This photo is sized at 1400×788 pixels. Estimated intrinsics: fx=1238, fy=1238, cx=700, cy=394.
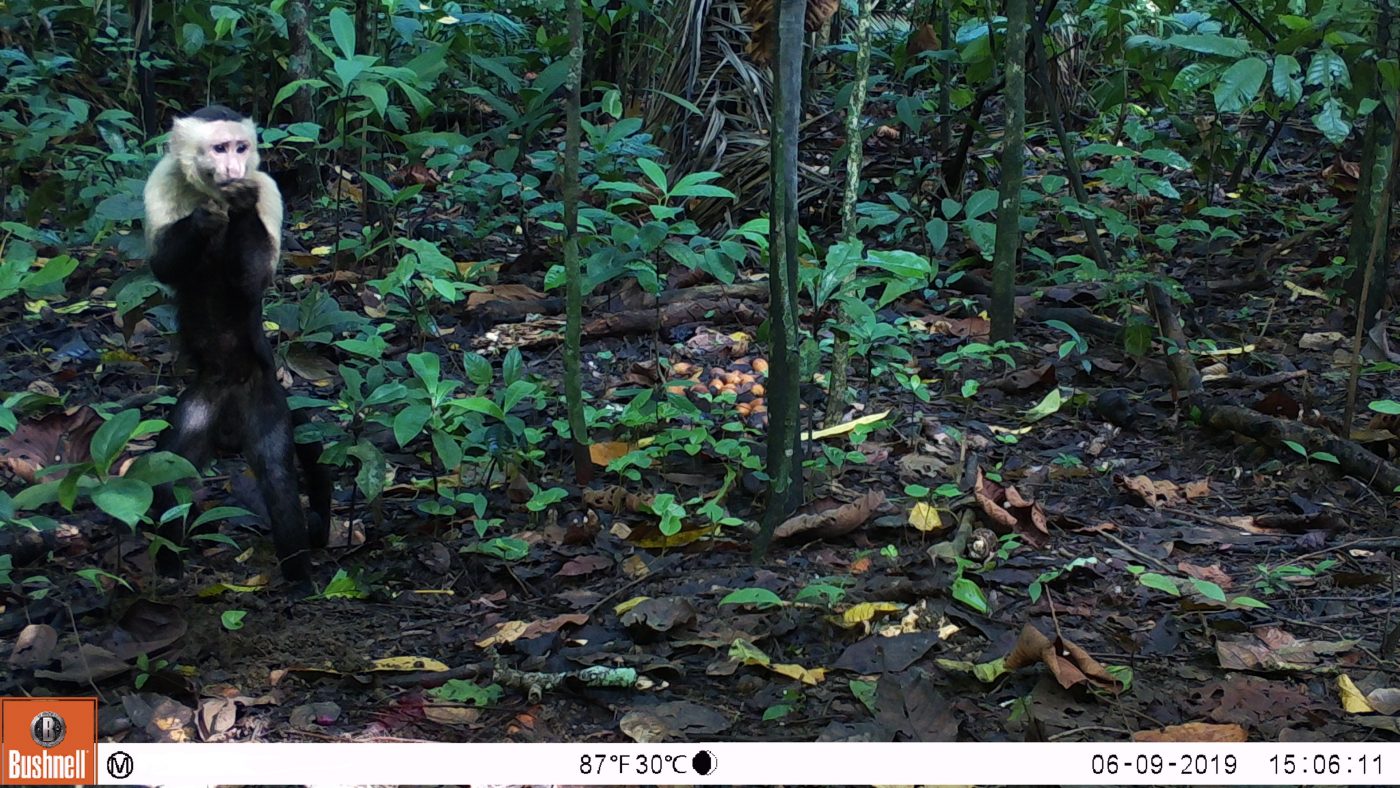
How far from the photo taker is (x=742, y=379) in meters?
4.44

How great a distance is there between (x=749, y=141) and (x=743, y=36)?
0.71 meters

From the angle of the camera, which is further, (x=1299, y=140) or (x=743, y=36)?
(x=1299, y=140)

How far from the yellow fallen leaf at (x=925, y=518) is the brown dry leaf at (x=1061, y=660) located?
72cm

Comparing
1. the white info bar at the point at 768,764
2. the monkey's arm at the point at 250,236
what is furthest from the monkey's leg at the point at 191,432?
Result: the white info bar at the point at 768,764

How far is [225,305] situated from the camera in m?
3.53

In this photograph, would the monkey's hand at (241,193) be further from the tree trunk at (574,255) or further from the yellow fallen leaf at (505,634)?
the yellow fallen leaf at (505,634)

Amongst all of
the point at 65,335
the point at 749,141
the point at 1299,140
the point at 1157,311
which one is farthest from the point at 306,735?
the point at 1299,140

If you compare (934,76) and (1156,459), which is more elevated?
(934,76)

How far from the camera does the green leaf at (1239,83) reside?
3.27m

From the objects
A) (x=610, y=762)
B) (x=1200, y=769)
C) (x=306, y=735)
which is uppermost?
(x=1200, y=769)

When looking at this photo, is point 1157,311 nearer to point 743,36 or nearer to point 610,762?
point 743,36

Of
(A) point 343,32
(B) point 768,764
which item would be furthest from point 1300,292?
(B) point 768,764

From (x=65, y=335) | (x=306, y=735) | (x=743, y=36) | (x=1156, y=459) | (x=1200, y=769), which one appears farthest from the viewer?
(x=743, y=36)

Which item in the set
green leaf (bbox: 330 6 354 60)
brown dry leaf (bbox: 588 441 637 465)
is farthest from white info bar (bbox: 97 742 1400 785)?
green leaf (bbox: 330 6 354 60)
